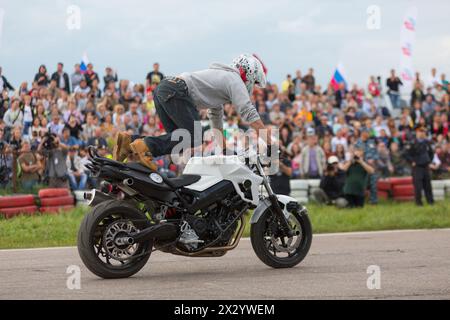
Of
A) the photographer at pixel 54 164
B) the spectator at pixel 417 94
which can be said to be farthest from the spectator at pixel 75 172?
the spectator at pixel 417 94

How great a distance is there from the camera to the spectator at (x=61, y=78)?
19.6 m

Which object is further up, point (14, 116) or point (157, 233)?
point (14, 116)

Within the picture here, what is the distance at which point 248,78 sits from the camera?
8.50 m

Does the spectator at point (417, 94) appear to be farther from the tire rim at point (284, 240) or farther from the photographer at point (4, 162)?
the tire rim at point (284, 240)

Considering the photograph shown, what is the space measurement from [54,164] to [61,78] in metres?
3.84

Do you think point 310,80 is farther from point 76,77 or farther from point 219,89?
point 219,89

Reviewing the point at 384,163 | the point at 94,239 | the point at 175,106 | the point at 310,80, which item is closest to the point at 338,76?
the point at 310,80

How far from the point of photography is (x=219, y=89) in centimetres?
841

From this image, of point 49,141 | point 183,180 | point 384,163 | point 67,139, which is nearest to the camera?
point 183,180

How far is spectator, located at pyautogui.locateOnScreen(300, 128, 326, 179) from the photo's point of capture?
64.0ft

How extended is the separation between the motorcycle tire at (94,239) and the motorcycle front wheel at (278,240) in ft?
4.07

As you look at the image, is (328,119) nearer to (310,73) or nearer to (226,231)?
(310,73)
